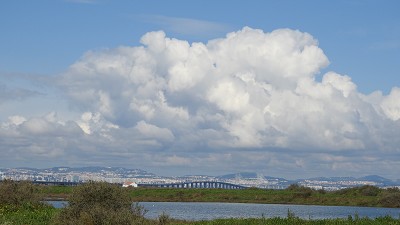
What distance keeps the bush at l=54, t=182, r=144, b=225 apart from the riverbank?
280ft

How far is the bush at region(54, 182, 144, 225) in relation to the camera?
4225 cm

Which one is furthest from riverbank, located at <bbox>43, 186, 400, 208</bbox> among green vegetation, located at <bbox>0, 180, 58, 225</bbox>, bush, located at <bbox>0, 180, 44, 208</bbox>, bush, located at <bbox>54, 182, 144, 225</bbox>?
bush, located at <bbox>54, 182, 144, 225</bbox>

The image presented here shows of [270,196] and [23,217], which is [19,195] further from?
[270,196]

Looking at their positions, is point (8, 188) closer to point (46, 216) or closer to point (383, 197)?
point (46, 216)

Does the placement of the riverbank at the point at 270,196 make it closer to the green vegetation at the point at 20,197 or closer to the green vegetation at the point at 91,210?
the green vegetation at the point at 91,210

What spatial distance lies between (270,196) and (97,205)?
327 ft

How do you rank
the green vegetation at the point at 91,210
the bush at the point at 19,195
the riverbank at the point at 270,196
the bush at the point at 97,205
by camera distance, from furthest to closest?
the riverbank at the point at 270,196
the bush at the point at 19,195
the green vegetation at the point at 91,210
the bush at the point at 97,205

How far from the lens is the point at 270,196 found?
14150 cm

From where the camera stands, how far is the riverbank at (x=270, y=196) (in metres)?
133

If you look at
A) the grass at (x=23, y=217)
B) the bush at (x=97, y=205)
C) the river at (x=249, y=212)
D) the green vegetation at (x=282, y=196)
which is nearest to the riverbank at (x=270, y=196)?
the green vegetation at (x=282, y=196)

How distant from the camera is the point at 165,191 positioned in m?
155

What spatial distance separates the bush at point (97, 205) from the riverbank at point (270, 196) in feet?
280

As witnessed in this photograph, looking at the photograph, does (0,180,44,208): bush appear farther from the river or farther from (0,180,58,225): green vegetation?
the river

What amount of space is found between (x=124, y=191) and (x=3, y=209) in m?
16.6
